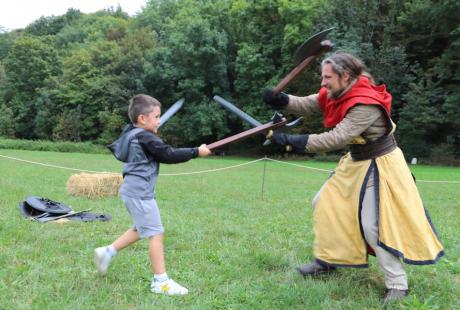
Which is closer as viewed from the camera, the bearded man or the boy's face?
the bearded man

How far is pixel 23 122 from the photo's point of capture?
45.8m

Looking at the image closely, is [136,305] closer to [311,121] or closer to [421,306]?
[421,306]

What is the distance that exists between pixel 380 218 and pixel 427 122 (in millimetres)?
28240

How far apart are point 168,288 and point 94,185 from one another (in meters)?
6.16

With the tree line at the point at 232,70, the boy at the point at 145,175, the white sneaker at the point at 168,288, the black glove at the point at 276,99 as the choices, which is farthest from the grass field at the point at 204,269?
the tree line at the point at 232,70

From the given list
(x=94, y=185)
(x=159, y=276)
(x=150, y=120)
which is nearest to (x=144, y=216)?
(x=159, y=276)

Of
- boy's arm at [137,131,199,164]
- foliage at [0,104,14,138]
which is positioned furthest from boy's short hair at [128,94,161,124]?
foliage at [0,104,14,138]

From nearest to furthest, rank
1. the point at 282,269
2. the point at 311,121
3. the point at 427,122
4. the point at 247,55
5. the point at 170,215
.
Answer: the point at 282,269, the point at 170,215, the point at 427,122, the point at 311,121, the point at 247,55

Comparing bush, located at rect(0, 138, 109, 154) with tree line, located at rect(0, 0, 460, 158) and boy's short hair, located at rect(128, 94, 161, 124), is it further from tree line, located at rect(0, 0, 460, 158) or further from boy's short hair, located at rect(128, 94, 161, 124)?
boy's short hair, located at rect(128, 94, 161, 124)

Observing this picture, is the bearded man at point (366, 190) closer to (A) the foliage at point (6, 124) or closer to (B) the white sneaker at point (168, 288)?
(B) the white sneaker at point (168, 288)

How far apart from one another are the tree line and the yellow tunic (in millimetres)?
22123

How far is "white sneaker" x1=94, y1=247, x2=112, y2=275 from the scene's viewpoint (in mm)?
3854

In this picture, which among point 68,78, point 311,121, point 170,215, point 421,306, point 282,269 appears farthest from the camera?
point 68,78

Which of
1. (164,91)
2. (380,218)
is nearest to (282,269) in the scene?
(380,218)
